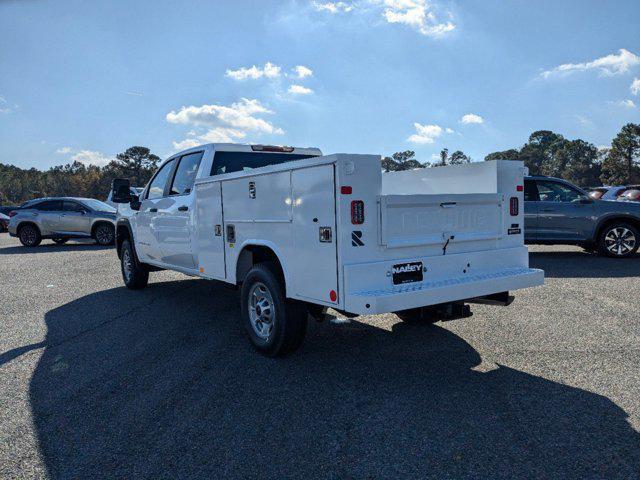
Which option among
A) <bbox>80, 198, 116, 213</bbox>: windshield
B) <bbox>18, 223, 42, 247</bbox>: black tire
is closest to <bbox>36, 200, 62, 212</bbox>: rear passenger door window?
<bbox>18, 223, 42, 247</bbox>: black tire

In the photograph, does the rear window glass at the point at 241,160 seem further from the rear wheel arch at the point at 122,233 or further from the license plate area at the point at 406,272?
the rear wheel arch at the point at 122,233

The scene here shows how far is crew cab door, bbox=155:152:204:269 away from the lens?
6.04m

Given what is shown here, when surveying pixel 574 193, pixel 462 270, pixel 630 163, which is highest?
pixel 630 163

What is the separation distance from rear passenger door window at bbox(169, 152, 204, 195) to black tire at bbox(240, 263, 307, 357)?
6.54 ft

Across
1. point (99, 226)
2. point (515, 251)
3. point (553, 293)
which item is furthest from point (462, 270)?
point (99, 226)

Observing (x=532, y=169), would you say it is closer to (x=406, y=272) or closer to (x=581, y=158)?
(x=581, y=158)

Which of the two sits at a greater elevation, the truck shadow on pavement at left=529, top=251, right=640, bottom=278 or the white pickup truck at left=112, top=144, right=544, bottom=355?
the white pickup truck at left=112, top=144, right=544, bottom=355

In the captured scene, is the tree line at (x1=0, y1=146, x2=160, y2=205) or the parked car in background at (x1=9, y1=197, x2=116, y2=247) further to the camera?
the tree line at (x1=0, y1=146, x2=160, y2=205)

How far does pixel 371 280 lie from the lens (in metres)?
3.73

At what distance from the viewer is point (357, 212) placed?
3.68 metres

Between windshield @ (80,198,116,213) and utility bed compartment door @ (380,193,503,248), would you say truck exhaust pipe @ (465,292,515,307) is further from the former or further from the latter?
windshield @ (80,198,116,213)

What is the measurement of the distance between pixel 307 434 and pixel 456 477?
96 centimetres

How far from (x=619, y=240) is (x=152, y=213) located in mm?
9631

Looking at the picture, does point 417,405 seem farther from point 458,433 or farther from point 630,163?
point 630,163
